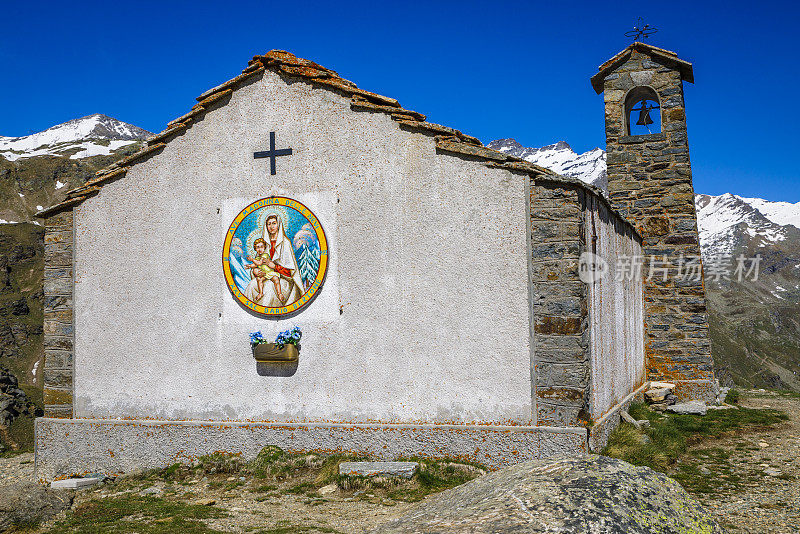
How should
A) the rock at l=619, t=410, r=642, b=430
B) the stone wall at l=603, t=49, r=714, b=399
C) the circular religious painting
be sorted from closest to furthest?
the circular religious painting
the rock at l=619, t=410, r=642, b=430
the stone wall at l=603, t=49, r=714, b=399

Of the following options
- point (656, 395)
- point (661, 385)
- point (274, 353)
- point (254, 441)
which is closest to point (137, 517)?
point (254, 441)

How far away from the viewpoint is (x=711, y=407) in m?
12.8

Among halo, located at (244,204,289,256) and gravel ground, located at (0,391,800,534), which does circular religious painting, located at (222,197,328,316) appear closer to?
halo, located at (244,204,289,256)

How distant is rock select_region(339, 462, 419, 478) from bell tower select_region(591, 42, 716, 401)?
7841 mm

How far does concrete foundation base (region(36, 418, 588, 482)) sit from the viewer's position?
7555 mm

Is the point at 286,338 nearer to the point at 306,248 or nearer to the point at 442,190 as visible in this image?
the point at 306,248

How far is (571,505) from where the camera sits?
339cm

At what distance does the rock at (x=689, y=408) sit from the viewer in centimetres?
1194

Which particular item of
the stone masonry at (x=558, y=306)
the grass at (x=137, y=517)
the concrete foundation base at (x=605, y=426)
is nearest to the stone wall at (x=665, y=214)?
the concrete foundation base at (x=605, y=426)

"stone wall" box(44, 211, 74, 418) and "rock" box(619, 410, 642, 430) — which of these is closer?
"stone wall" box(44, 211, 74, 418)

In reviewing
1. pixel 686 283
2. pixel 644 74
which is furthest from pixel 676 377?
pixel 644 74

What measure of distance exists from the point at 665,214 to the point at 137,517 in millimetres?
11583

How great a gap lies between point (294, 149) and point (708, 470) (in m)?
7.27

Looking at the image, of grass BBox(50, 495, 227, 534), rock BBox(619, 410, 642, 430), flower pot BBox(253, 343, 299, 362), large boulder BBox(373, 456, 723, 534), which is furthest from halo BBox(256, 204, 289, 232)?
rock BBox(619, 410, 642, 430)
